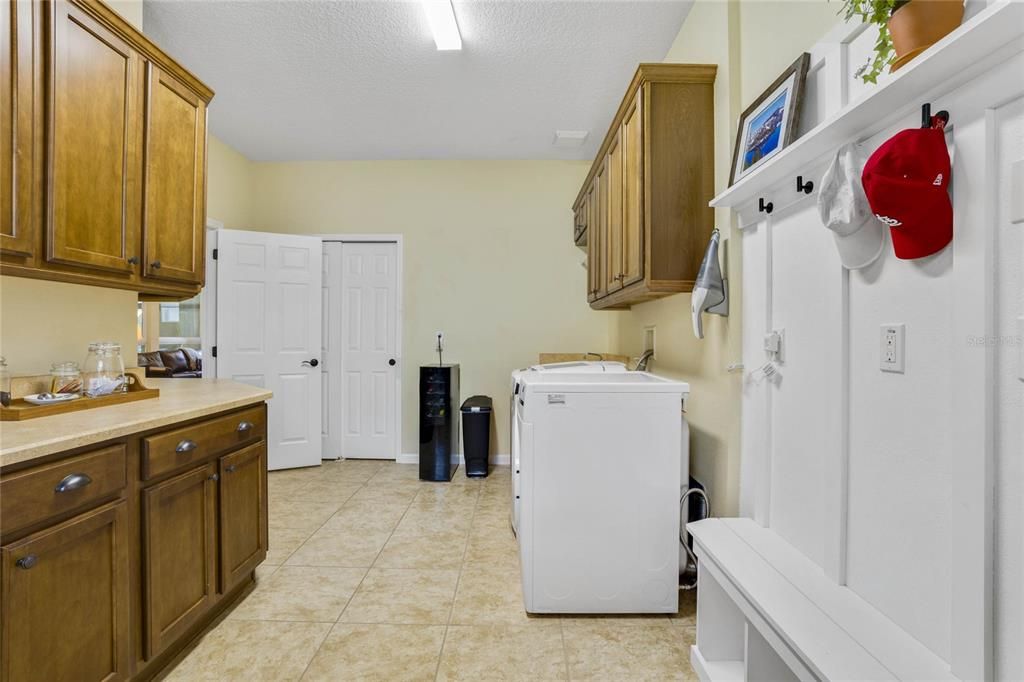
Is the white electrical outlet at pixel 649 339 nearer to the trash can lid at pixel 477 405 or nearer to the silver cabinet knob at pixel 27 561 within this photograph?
the trash can lid at pixel 477 405

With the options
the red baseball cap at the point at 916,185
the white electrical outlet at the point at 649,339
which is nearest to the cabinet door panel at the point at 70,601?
the red baseball cap at the point at 916,185

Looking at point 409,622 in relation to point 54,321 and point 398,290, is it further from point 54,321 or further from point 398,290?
point 398,290

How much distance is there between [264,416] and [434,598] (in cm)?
116

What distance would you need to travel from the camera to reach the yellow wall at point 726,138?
67.2 inches

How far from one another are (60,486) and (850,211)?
2.11m

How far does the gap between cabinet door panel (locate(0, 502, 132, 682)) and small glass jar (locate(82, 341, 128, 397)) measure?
62 centimetres

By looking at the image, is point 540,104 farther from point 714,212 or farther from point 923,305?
point 923,305

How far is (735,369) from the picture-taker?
1979mm

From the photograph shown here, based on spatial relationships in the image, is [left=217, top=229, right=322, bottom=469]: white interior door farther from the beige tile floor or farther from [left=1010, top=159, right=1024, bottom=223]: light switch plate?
[left=1010, top=159, right=1024, bottom=223]: light switch plate

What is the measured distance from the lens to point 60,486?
4.08ft

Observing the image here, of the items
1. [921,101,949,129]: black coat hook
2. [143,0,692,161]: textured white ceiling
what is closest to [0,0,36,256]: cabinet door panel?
[143,0,692,161]: textured white ceiling

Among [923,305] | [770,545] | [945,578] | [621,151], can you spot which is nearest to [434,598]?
[770,545]

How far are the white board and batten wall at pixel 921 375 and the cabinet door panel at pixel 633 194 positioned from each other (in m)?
0.59

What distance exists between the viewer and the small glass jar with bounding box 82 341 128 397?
1.80 metres
